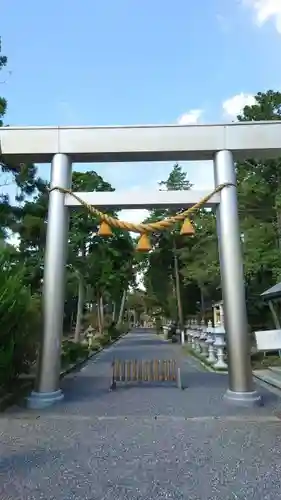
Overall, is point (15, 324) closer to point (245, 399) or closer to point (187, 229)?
point (187, 229)

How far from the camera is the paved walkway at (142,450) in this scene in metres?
3.27

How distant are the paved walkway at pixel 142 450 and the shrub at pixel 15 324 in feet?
3.27

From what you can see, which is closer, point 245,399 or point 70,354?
point 245,399

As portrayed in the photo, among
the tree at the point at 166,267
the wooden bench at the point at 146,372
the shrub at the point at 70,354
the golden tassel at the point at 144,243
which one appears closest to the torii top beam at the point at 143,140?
the golden tassel at the point at 144,243

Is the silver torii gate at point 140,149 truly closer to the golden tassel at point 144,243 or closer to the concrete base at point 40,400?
the golden tassel at point 144,243

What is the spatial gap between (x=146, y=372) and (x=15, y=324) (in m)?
3.26

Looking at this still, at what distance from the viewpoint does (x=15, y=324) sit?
6.83m

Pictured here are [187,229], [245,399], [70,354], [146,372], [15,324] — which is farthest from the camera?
[70,354]

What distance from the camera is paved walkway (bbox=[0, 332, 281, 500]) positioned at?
327 cm

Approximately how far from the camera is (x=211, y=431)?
5074 mm

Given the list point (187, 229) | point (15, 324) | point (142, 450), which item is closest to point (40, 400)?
point (15, 324)

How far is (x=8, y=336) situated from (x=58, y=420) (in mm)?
1779

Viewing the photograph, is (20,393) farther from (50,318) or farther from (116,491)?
(116,491)

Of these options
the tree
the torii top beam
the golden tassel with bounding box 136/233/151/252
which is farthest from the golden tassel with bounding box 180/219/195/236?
the tree
